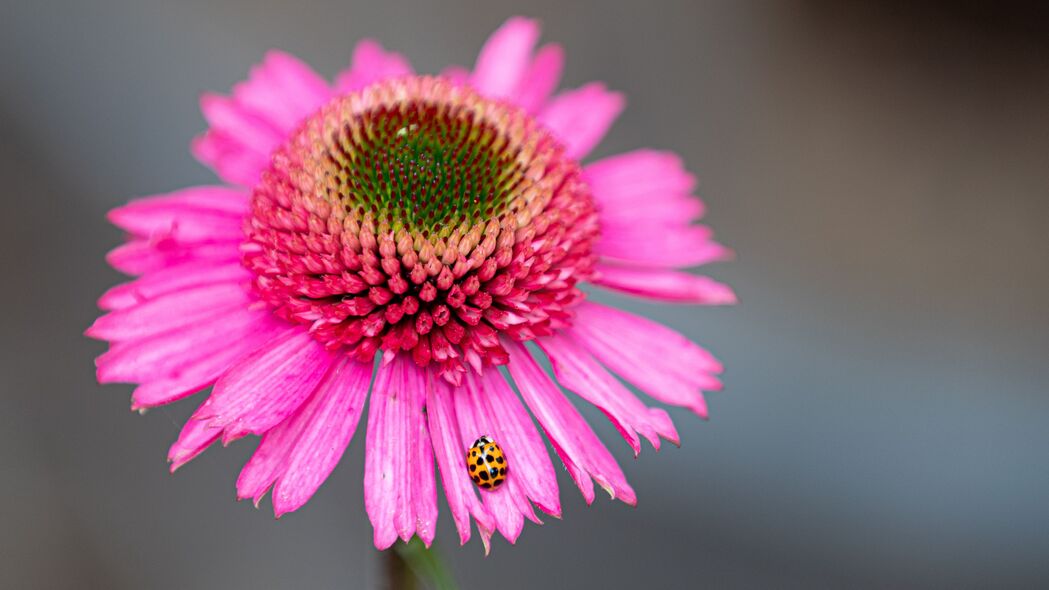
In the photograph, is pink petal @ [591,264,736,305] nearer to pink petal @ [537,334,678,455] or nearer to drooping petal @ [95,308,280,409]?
pink petal @ [537,334,678,455]

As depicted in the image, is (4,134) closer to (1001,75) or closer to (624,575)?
(624,575)

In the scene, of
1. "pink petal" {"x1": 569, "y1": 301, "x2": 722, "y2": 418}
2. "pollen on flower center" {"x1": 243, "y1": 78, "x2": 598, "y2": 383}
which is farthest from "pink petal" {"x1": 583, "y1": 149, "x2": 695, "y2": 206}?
"pink petal" {"x1": 569, "y1": 301, "x2": 722, "y2": 418}

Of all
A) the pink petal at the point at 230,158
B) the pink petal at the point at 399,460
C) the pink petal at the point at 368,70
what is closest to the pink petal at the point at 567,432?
the pink petal at the point at 399,460

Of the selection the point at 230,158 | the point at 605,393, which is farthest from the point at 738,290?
the point at 230,158

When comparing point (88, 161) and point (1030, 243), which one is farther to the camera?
point (1030, 243)

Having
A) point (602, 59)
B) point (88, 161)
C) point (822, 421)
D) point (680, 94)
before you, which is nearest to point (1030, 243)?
point (822, 421)

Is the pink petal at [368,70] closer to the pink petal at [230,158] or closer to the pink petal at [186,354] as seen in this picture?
the pink petal at [230,158]
